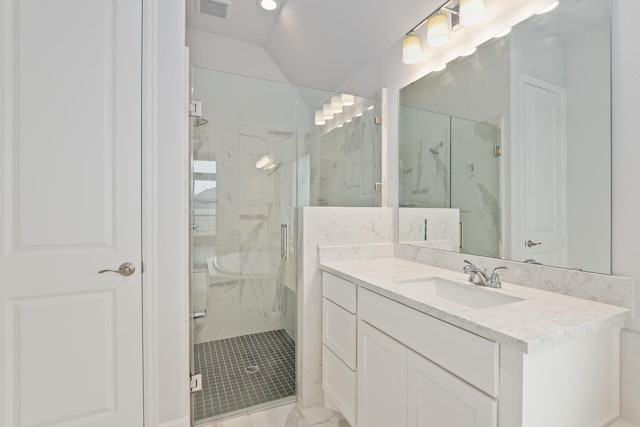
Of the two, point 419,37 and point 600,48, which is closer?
point 600,48

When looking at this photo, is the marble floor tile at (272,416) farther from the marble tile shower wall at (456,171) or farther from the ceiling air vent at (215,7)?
the ceiling air vent at (215,7)

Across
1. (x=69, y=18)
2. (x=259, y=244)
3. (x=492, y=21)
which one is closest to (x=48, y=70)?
(x=69, y=18)

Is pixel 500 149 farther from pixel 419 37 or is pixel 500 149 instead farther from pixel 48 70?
pixel 48 70

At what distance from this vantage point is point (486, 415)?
0.82 meters

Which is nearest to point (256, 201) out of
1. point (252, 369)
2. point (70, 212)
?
point (70, 212)

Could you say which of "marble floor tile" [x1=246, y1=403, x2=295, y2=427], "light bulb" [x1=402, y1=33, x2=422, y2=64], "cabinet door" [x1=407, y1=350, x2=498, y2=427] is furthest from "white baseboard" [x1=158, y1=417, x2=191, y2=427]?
"light bulb" [x1=402, y1=33, x2=422, y2=64]

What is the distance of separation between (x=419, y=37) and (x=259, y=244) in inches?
67.7

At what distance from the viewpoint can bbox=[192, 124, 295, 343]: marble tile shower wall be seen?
75.0 inches

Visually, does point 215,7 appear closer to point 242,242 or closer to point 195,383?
point 242,242

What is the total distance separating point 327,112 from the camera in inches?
82.4

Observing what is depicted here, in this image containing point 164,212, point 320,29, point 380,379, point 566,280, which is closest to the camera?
point 566,280

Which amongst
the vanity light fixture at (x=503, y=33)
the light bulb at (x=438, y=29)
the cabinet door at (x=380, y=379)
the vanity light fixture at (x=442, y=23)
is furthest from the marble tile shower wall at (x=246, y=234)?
the vanity light fixture at (x=503, y=33)

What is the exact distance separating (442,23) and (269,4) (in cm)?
138

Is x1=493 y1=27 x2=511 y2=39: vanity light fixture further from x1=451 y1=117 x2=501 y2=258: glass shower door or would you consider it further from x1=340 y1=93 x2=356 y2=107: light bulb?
x1=340 y1=93 x2=356 y2=107: light bulb
